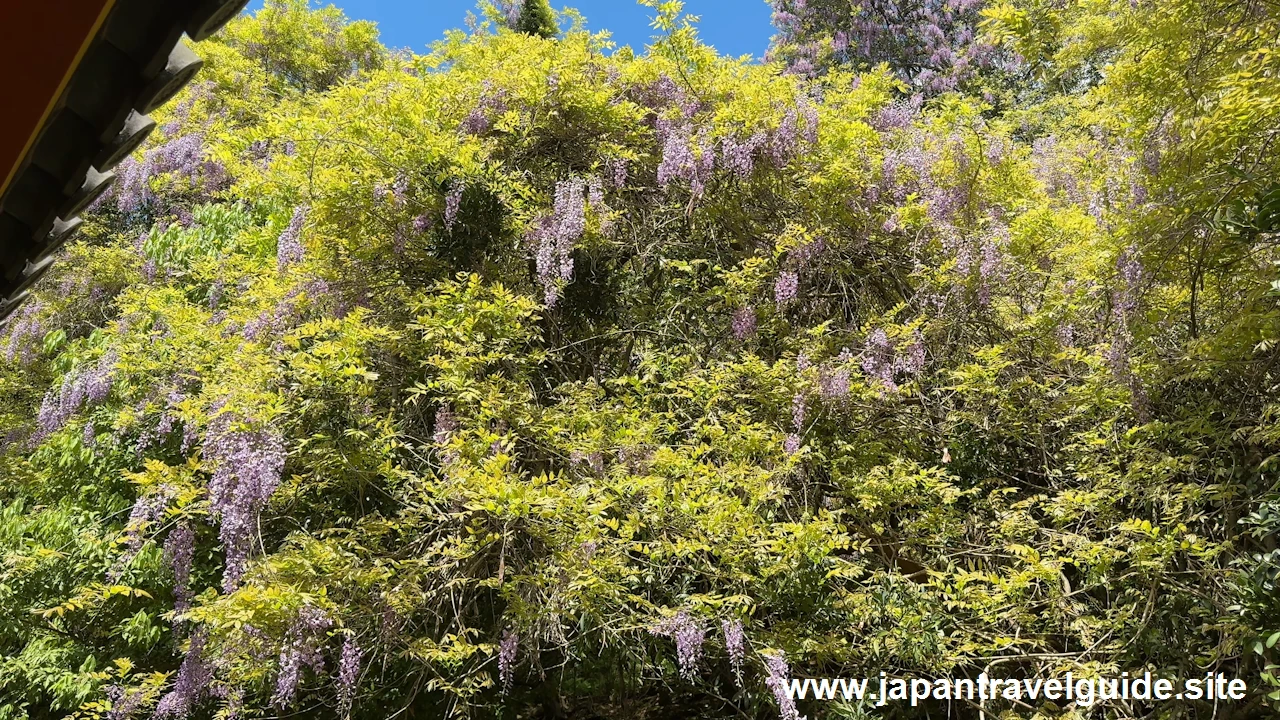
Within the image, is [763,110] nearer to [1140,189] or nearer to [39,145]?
[1140,189]

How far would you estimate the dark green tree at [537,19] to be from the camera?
11.1 meters

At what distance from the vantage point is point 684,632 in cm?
324

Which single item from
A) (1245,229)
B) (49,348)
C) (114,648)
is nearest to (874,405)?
(1245,229)

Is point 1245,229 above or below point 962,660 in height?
above

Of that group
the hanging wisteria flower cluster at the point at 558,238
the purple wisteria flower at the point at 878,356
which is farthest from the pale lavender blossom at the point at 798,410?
the hanging wisteria flower cluster at the point at 558,238

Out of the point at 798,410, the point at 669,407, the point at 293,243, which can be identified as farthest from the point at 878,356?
the point at 293,243

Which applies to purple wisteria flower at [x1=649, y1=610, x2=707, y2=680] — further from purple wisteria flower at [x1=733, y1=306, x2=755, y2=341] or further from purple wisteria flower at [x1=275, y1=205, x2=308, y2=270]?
purple wisteria flower at [x1=275, y1=205, x2=308, y2=270]

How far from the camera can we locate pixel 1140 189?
374cm

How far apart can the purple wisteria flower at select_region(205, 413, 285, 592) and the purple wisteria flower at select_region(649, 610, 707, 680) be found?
195 cm

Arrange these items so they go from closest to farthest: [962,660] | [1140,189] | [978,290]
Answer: [962,660]
[1140,189]
[978,290]

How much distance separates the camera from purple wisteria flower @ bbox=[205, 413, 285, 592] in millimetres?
3424

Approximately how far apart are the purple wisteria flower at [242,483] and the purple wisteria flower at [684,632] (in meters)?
1.95

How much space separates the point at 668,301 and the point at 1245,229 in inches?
122

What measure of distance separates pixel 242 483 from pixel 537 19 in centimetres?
969
